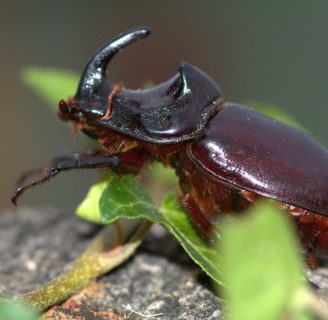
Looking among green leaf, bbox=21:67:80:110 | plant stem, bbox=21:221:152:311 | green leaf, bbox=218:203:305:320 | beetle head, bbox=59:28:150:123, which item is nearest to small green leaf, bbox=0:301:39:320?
green leaf, bbox=218:203:305:320

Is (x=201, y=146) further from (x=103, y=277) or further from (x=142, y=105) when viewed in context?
(x=103, y=277)

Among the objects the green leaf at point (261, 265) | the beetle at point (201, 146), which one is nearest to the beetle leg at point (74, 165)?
the beetle at point (201, 146)

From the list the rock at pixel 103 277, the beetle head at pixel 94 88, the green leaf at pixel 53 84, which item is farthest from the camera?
the green leaf at pixel 53 84

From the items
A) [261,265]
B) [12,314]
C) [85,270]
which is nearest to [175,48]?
[85,270]

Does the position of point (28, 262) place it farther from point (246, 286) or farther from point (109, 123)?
point (246, 286)

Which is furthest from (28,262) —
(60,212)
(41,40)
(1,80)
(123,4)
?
(123,4)

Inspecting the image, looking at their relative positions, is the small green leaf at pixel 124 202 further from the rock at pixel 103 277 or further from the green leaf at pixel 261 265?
the green leaf at pixel 261 265
